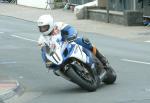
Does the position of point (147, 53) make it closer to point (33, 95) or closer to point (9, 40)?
point (33, 95)

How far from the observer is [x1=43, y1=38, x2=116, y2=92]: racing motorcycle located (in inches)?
442

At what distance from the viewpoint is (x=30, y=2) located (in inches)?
2050

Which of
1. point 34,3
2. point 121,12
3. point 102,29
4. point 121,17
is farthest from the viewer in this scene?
point 34,3

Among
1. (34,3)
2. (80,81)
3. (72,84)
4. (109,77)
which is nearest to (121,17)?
(72,84)

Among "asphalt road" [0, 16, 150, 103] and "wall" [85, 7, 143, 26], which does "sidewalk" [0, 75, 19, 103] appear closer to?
"asphalt road" [0, 16, 150, 103]

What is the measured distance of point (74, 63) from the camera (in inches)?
443

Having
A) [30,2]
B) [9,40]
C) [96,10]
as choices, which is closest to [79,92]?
[9,40]

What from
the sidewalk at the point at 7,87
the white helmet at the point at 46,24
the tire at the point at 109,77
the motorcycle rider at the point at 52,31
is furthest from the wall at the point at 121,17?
the white helmet at the point at 46,24

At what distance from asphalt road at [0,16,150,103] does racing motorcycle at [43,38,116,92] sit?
235 mm

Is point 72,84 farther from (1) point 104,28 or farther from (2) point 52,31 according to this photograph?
(1) point 104,28

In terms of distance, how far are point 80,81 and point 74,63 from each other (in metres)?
0.35

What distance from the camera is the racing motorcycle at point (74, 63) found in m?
11.2

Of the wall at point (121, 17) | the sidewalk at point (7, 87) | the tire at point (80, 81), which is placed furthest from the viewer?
the wall at point (121, 17)

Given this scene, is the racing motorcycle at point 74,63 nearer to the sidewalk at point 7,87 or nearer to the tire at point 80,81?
the tire at point 80,81
